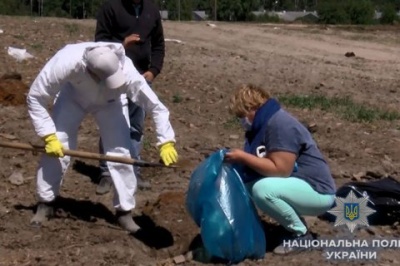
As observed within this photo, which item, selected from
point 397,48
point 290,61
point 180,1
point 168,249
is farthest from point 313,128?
point 180,1

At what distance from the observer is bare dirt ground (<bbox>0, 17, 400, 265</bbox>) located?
5570 mm

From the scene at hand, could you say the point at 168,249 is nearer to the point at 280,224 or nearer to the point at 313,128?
the point at 280,224

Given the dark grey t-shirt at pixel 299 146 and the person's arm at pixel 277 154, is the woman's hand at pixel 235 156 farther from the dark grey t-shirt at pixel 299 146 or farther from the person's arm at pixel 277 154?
the dark grey t-shirt at pixel 299 146

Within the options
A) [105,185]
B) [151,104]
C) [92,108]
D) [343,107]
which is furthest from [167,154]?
[343,107]

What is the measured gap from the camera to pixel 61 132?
5.70m

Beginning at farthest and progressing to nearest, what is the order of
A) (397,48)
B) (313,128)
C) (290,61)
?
(397,48)
(290,61)
(313,128)

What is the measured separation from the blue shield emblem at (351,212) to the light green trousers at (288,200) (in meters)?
0.39

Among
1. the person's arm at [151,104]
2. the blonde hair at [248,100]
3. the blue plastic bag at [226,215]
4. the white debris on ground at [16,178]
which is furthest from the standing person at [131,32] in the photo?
the blonde hair at [248,100]

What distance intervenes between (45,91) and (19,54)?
5.73 meters

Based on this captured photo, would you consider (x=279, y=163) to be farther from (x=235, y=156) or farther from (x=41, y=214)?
(x=41, y=214)

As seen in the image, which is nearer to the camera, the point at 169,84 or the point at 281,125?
the point at 281,125

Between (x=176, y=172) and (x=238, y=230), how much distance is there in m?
1.90

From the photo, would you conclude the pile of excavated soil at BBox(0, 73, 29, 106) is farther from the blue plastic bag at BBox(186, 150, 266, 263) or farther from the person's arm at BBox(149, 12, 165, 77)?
the blue plastic bag at BBox(186, 150, 266, 263)

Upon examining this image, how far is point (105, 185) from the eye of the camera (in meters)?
6.53
